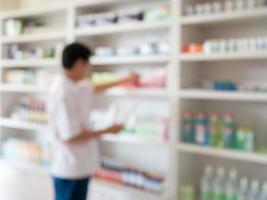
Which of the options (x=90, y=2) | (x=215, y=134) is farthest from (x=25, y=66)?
(x=215, y=134)

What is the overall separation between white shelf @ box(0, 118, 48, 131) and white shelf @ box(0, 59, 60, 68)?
0.50 meters

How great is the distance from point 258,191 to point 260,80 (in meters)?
0.68

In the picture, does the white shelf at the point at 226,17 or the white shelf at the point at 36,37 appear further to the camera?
the white shelf at the point at 36,37

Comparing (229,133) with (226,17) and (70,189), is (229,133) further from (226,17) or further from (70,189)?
(70,189)

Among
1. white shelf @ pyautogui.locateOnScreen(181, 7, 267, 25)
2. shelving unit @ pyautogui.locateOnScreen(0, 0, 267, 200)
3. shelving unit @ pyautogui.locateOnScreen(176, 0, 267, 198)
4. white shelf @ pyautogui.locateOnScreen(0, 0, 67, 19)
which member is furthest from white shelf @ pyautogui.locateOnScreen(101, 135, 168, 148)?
white shelf @ pyautogui.locateOnScreen(0, 0, 67, 19)

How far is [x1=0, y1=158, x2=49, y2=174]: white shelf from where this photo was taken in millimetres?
2771

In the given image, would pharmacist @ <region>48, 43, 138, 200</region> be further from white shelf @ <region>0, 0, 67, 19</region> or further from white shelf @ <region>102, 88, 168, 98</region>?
white shelf @ <region>0, 0, 67, 19</region>

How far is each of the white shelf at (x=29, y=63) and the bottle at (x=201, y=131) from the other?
1288mm

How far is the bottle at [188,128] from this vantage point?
2180 mm

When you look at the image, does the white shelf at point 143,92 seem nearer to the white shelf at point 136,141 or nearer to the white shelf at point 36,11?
the white shelf at point 136,141

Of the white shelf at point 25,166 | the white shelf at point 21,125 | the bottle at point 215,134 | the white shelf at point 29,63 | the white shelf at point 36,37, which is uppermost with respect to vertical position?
the white shelf at point 36,37

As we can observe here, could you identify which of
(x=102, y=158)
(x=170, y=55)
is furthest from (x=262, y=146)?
(x=102, y=158)

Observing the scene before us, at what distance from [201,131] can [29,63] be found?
5.39 feet

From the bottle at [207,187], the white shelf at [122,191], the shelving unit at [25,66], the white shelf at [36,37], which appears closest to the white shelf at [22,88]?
the shelving unit at [25,66]
